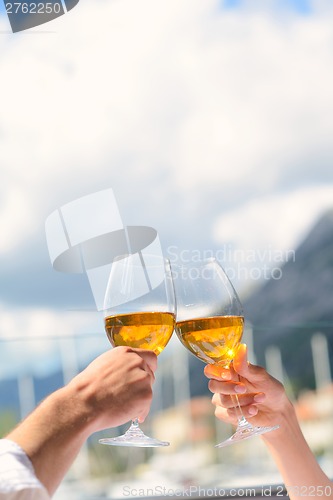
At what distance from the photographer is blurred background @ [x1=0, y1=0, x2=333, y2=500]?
4.25 metres

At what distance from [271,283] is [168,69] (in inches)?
95.6

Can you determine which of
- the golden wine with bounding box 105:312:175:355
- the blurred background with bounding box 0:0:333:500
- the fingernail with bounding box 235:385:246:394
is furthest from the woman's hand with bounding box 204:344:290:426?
the blurred background with bounding box 0:0:333:500

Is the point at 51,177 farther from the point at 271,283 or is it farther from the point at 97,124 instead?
the point at 271,283

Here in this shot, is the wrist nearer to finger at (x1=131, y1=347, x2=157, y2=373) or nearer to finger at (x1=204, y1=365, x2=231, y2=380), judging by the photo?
finger at (x1=204, y1=365, x2=231, y2=380)

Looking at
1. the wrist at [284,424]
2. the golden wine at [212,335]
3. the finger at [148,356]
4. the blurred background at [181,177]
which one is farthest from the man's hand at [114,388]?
the blurred background at [181,177]

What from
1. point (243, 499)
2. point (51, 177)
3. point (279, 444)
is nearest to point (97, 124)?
point (51, 177)

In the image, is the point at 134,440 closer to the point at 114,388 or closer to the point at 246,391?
the point at 114,388

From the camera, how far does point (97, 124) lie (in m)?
6.34

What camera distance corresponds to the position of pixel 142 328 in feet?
2.49

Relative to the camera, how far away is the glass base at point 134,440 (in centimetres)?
72

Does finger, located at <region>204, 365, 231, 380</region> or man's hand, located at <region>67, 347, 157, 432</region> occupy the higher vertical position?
man's hand, located at <region>67, 347, 157, 432</region>

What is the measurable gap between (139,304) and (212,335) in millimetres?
106

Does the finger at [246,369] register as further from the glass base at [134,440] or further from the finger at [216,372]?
the glass base at [134,440]

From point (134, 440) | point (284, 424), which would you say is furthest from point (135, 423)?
point (284, 424)
